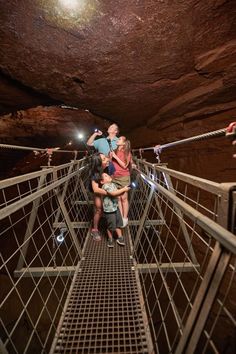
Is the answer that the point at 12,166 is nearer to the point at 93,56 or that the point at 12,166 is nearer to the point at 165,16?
the point at 93,56

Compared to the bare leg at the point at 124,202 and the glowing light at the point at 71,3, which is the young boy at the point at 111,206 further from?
the glowing light at the point at 71,3

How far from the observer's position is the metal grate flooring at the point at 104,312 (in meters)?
2.01

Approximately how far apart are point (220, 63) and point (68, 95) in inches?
139

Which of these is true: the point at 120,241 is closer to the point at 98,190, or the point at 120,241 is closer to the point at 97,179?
the point at 98,190

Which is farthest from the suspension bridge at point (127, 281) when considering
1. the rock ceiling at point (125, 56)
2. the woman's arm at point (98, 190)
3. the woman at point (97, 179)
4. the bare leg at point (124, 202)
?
the rock ceiling at point (125, 56)

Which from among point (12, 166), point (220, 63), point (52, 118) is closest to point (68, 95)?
point (220, 63)

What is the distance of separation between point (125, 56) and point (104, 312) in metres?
4.14

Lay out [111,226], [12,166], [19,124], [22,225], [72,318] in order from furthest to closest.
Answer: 1. [12,166]
2. [19,124]
3. [22,225]
4. [111,226]
5. [72,318]

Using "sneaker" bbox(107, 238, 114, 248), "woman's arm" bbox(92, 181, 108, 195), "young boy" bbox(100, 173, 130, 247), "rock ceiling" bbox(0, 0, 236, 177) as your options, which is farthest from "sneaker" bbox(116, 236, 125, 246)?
"rock ceiling" bbox(0, 0, 236, 177)

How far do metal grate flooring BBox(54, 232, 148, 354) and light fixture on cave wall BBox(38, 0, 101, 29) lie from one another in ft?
11.9

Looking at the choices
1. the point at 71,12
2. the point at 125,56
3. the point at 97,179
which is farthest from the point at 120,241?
the point at 71,12

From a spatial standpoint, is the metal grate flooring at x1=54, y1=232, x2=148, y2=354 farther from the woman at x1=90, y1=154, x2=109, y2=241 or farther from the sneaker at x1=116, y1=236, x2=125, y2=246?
the woman at x1=90, y1=154, x2=109, y2=241

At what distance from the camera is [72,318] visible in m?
2.27

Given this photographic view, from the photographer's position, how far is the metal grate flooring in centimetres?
201
